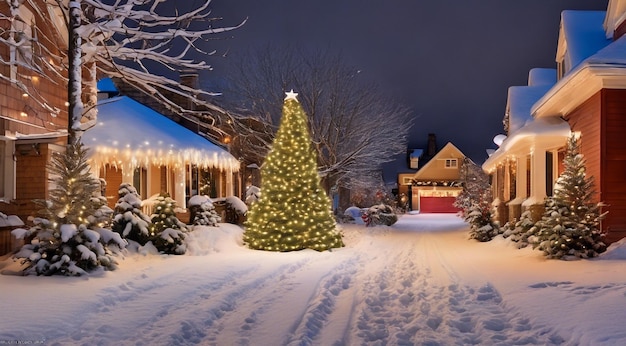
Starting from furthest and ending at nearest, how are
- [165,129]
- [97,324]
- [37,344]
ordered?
[165,129], [97,324], [37,344]

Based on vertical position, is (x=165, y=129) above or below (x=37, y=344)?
above

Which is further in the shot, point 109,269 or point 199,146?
point 199,146

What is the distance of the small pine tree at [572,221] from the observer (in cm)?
1135

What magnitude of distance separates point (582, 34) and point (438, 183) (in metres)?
42.1

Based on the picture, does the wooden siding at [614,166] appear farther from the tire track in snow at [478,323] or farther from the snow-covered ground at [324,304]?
the tire track in snow at [478,323]

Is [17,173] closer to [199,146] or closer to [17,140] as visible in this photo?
[17,140]

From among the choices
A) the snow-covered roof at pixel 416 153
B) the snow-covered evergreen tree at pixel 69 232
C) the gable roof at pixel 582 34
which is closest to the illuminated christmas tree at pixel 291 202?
the snow-covered evergreen tree at pixel 69 232

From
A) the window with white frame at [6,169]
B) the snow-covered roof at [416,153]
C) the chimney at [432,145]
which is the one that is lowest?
the window with white frame at [6,169]

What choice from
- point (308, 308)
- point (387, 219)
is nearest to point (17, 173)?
point (308, 308)

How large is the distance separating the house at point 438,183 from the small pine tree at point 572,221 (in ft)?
148

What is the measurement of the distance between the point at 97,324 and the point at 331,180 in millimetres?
23297

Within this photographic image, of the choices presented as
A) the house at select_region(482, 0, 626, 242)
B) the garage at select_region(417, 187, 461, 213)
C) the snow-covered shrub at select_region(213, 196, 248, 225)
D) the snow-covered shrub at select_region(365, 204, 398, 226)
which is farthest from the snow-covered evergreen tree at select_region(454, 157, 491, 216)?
the snow-covered shrub at select_region(213, 196, 248, 225)

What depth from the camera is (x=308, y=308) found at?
7113 millimetres

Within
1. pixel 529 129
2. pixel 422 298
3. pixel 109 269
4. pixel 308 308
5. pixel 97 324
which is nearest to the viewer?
pixel 97 324
